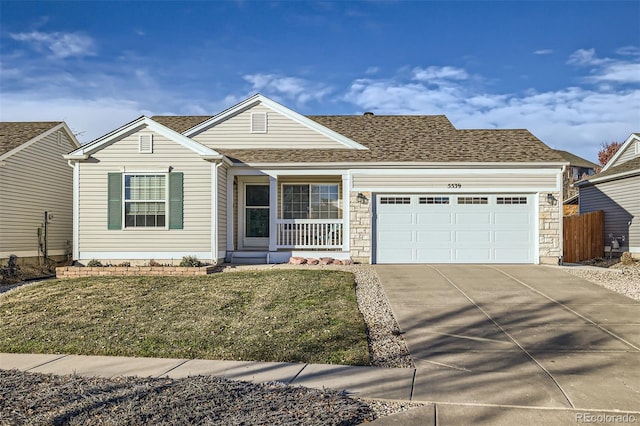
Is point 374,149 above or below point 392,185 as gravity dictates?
above

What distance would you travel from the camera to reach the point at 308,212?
1636cm

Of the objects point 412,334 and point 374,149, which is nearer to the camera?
point 412,334

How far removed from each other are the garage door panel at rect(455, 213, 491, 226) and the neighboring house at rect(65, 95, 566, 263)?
0.10 feet

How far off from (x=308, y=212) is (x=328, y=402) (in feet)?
38.4

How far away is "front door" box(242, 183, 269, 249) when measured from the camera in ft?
54.1

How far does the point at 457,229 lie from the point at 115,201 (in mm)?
9730

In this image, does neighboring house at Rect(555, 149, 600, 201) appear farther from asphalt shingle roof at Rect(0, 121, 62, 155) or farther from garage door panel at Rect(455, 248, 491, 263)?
asphalt shingle roof at Rect(0, 121, 62, 155)

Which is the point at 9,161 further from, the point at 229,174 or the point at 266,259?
the point at 266,259

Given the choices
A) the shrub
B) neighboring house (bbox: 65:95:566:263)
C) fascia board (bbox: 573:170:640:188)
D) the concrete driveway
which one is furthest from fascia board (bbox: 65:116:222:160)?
fascia board (bbox: 573:170:640:188)

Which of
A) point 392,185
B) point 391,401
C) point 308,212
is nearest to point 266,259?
point 308,212

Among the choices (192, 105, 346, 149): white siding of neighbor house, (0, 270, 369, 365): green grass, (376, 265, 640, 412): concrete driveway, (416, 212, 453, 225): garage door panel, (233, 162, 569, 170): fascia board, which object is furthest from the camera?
(192, 105, 346, 149): white siding of neighbor house

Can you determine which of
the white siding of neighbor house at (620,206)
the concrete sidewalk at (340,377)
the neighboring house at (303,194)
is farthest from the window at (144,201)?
the white siding of neighbor house at (620,206)

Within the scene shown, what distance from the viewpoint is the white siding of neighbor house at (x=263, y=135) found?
640 inches

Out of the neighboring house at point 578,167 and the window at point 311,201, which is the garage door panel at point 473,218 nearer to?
the window at point 311,201
